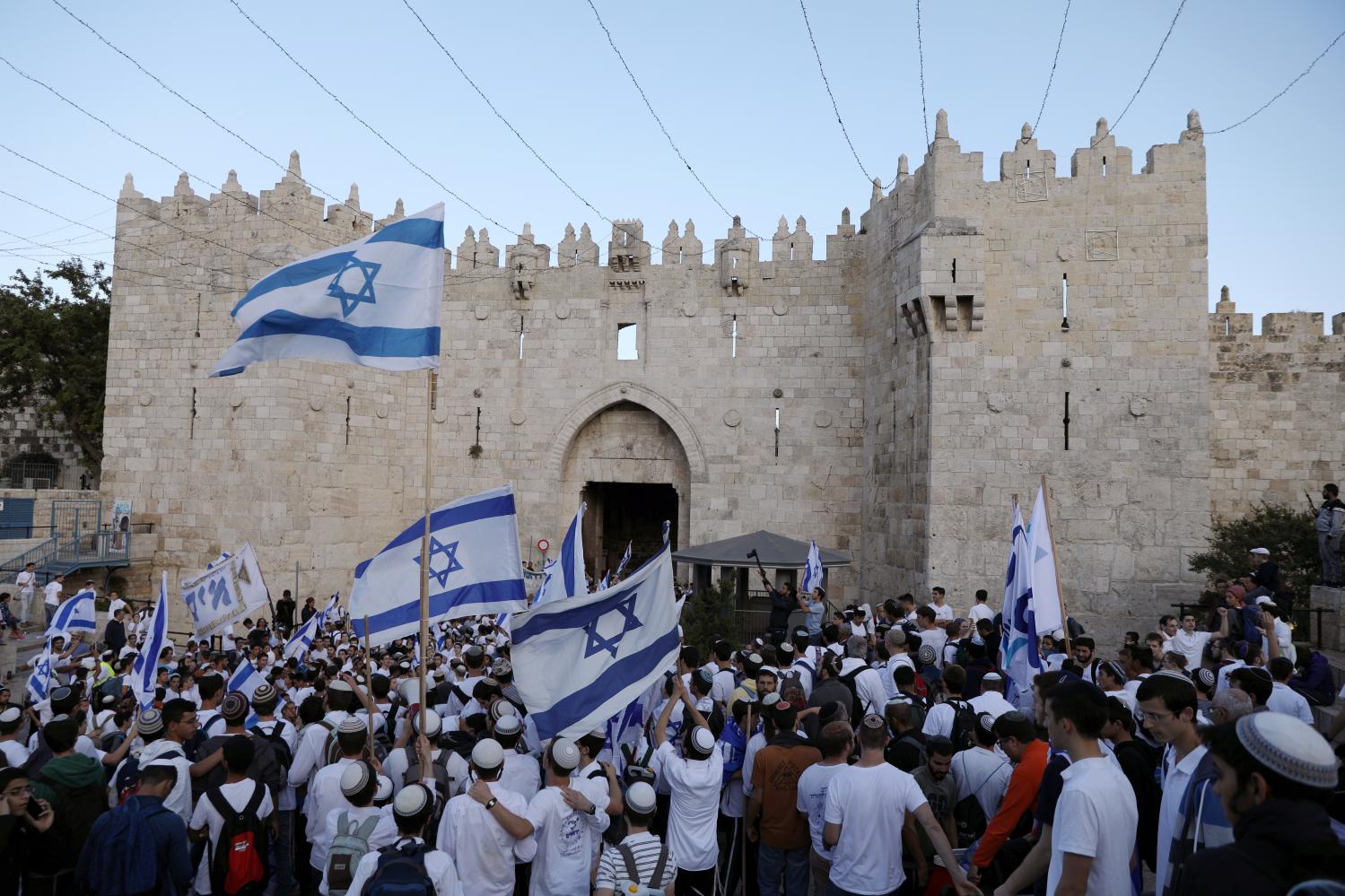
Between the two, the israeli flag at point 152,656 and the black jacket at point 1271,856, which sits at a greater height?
the black jacket at point 1271,856

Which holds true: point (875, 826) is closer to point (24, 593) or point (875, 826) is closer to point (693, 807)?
point (693, 807)

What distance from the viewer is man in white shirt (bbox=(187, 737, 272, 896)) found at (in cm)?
441

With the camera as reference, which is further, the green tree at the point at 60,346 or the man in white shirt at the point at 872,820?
the green tree at the point at 60,346

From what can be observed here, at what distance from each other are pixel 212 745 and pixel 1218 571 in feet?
43.5

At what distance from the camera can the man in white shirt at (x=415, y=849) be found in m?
3.34

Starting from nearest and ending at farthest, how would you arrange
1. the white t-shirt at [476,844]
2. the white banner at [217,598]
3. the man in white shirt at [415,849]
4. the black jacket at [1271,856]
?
the black jacket at [1271,856]
the man in white shirt at [415,849]
the white t-shirt at [476,844]
the white banner at [217,598]

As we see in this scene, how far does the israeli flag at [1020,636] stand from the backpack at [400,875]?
16.9 feet

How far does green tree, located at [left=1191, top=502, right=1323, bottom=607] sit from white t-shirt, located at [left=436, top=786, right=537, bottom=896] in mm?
12429

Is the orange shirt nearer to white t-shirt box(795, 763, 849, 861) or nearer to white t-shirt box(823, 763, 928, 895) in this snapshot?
white t-shirt box(823, 763, 928, 895)

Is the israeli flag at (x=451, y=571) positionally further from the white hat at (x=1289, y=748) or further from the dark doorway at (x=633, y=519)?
the dark doorway at (x=633, y=519)

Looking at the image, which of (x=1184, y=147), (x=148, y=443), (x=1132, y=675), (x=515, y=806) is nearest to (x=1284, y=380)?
(x=1184, y=147)

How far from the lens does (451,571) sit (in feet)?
20.3

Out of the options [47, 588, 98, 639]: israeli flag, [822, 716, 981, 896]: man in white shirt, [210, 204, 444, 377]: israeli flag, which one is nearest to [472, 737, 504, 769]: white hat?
[822, 716, 981, 896]: man in white shirt

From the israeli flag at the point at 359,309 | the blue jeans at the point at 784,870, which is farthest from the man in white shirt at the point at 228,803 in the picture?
the blue jeans at the point at 784,870
